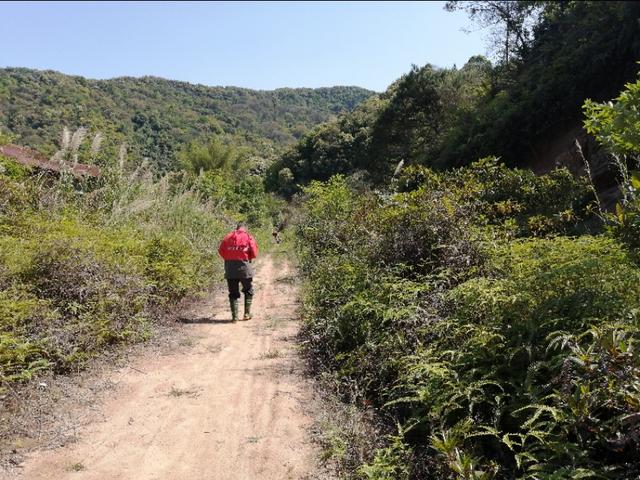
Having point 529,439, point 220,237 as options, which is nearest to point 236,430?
point 529,439

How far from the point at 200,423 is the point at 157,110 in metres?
66.9

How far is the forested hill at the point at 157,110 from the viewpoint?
39812mm

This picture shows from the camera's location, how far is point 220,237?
13.6 meters

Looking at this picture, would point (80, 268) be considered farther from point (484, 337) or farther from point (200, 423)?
point (484, 337)

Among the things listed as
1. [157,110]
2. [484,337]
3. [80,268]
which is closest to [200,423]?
[484,337]

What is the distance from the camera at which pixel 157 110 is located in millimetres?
65062

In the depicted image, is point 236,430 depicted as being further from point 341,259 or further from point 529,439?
point 341,259

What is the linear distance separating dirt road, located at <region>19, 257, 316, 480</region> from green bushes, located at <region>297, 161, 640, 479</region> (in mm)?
653

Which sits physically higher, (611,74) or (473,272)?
(611,74)

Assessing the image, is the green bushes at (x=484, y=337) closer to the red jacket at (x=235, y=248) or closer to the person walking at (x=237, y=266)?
the person walking at (x=237, y=266)

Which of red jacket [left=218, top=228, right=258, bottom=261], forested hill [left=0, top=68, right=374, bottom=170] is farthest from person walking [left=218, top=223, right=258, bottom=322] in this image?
forested hill [left=0, top=68, right=374, bottom=170]

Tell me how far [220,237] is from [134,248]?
619cm

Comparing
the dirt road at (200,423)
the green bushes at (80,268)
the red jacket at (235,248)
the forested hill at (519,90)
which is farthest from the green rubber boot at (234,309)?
the forested hill at (519,90)

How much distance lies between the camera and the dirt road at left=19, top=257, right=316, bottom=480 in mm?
3512
